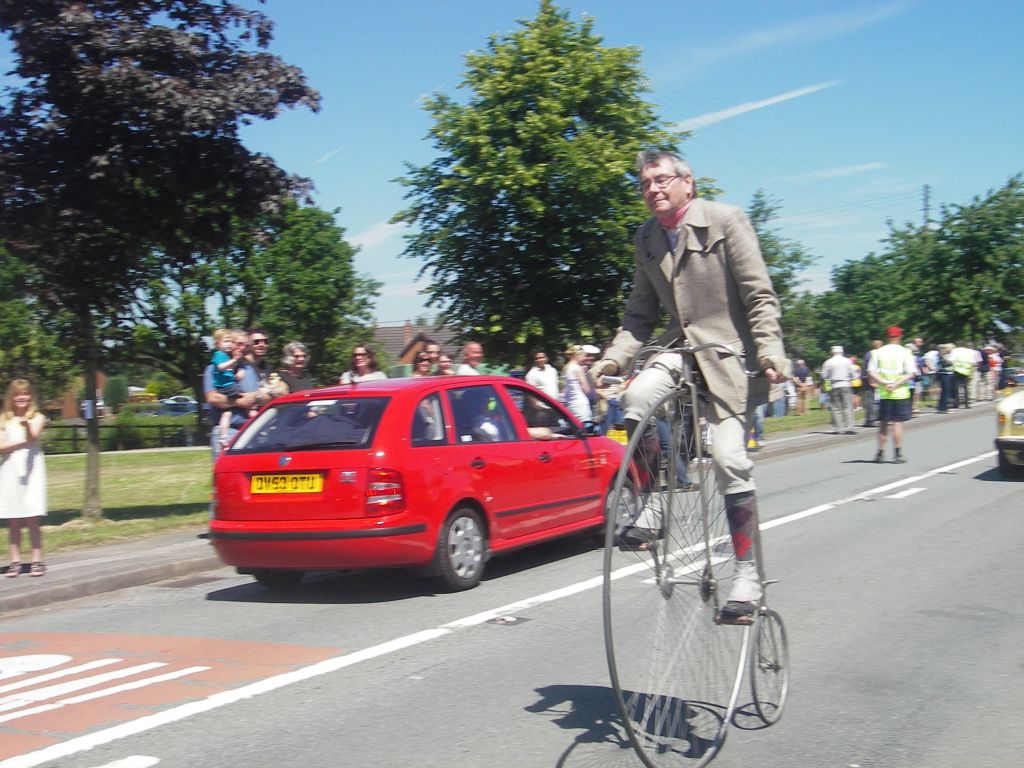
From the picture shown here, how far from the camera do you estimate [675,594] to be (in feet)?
13.8

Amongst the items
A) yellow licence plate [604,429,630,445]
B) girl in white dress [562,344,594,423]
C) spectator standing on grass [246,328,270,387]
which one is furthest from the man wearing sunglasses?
girl in white dress [562,344,594,423]

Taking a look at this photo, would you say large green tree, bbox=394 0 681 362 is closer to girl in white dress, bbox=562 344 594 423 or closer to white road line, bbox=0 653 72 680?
girl in white dress, bbox=562 344 594 423

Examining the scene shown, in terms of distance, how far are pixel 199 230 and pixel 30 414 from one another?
4.46 metres

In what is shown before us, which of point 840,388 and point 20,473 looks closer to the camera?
point 20,473

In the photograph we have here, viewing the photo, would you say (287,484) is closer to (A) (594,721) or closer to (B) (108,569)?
(B) (108,569)

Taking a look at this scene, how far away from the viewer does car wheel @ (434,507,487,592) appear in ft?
27.0

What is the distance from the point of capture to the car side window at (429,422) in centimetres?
853

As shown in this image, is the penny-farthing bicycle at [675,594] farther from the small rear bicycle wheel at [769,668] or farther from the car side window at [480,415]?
the car side window at [480,415]

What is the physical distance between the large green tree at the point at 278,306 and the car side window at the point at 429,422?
145ft

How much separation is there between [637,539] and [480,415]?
5.30m

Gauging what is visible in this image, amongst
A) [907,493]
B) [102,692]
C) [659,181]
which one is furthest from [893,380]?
[102,692]

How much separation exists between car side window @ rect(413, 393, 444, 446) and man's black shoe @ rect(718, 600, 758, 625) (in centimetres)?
432

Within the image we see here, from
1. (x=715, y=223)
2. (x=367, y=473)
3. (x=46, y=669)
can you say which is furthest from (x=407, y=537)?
(x=715, y=223)

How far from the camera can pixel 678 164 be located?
14.9ft
